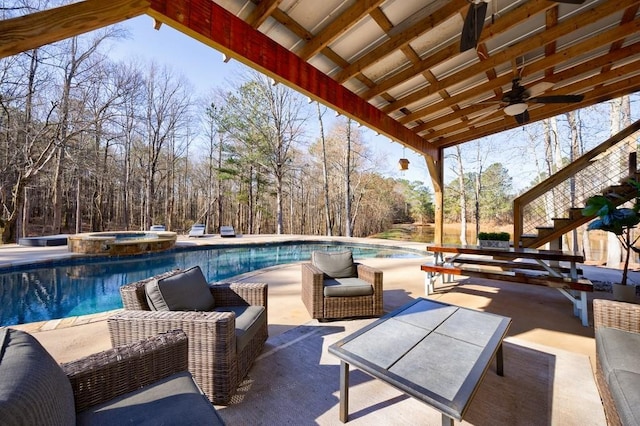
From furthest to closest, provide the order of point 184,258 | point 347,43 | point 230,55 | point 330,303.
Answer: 1. point 184,258
2. point 347,43
3. point 330,303
4. point 230,55

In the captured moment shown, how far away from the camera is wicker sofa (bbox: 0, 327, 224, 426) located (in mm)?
747

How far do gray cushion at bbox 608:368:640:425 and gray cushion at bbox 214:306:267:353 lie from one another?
1854 millimetres

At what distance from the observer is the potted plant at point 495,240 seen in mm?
3608

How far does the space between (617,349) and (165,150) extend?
819 inches

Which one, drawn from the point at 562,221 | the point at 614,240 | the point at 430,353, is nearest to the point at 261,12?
the point at 430,353

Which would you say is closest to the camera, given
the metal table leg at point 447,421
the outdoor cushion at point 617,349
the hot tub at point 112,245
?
the metal table leg at point 447,421

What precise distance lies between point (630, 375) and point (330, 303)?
79.4 inches

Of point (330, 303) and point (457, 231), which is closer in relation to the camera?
point (330, 303)

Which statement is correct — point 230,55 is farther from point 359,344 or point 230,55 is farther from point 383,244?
point 383,244

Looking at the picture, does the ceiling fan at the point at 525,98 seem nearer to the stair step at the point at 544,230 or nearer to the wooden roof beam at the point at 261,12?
the stair step at the point at 544,230

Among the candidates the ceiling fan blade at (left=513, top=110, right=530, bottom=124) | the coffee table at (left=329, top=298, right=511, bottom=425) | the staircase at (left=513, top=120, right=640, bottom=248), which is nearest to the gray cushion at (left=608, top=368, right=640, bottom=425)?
the coffee table at (left=329, top=298, right=511, bottom=425)

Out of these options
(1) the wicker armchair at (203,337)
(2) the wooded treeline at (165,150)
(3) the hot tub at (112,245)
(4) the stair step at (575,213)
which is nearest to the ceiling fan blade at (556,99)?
(4) the stair step at (575,213)

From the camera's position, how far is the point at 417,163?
14.1 metres

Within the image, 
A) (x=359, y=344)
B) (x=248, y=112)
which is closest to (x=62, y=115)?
(x=248, y=112)
